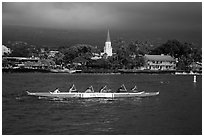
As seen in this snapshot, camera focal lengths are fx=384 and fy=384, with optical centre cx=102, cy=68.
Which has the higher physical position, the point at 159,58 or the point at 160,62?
the point at 159,58

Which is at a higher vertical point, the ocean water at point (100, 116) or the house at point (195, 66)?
the house at point (195, 66)

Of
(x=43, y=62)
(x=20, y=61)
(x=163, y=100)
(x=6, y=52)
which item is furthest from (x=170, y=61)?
(x=163, y=100)

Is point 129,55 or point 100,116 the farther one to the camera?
point 129,55

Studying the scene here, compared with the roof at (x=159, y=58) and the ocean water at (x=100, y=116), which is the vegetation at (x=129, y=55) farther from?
the ocean water at (x=100, y=116)

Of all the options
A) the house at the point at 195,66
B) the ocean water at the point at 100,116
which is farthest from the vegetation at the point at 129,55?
the ocean water at the point at 100,116

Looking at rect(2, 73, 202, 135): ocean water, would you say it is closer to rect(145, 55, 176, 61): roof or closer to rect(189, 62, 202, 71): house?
rect(189, 62, 202, 71): house

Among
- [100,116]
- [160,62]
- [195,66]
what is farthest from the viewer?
[160,62]

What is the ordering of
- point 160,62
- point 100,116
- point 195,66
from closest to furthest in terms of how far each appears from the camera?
point 100,116
point 195,66
point 160,62

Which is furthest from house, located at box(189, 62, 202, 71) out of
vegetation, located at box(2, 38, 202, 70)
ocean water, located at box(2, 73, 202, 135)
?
ocean water, located at box(2, 73, 202, 135)

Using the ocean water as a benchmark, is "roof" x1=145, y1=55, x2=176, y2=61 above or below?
above

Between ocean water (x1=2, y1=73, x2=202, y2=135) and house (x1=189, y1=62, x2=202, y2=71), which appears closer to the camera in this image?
ocean water (x1=2, y1=73, x2=202, y2=135)

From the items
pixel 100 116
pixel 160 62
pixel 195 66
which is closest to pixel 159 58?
pixel 160 62

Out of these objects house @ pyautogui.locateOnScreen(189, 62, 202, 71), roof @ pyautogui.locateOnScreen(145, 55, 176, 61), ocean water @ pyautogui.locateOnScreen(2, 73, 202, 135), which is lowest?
ocean water @ pyautogui.locateOnScreen(2, 73, 202, 135)

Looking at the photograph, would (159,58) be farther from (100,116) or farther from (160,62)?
(100,116)
